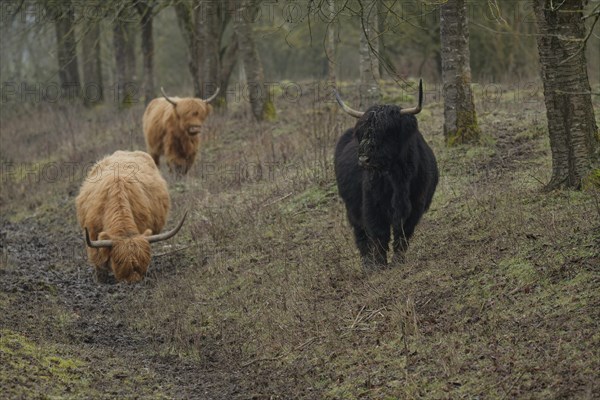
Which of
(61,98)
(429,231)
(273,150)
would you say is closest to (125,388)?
(429,231)

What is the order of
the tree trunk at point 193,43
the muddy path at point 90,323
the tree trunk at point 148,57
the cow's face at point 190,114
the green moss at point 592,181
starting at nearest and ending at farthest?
the muddy path at point 90,323 → the green moss at point 592,181 → the cow's face at point 190,114 → the tree trunk at point 193,43 → the tree trunk at point 148,57

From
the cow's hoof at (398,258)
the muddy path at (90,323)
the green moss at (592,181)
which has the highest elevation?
the green moss at (592,181)

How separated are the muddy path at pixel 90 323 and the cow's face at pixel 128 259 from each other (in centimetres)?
15

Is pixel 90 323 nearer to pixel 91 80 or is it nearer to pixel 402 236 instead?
pixel 402 236

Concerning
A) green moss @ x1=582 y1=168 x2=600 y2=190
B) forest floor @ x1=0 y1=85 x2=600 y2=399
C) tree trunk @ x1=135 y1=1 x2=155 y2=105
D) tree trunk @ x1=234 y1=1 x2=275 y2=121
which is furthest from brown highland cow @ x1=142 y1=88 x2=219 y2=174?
green moss @ x1=582 y1=168 x2=600 y2=190

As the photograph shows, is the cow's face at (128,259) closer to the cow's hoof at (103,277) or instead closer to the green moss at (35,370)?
the cow's hoof at (103,277)

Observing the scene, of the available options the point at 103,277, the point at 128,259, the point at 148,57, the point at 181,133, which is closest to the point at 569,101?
the point at 128,259

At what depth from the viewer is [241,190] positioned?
12.8 meters

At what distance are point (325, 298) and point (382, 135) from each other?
1.50m

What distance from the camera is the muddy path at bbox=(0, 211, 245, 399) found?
5938mm

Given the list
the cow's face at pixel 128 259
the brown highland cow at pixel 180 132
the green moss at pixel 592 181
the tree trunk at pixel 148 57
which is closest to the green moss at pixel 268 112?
the brown highland cow at pixel 180 132

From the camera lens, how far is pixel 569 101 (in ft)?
25.0

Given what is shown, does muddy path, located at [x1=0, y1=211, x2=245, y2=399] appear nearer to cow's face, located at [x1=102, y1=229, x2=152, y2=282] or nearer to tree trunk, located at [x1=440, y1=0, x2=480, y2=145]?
cow's face, located at [x1=102, y1=229, x2=152, y2=282]

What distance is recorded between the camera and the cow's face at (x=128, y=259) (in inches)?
379
